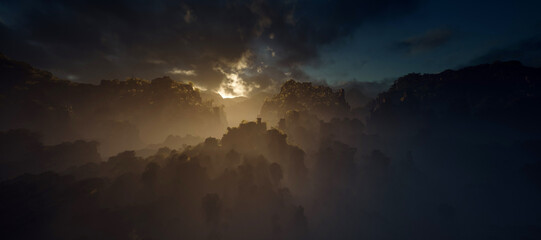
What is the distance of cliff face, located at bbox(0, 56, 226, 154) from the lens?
27531mm

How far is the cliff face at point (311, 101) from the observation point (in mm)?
67875

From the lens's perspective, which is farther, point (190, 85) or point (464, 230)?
point (190, 85)

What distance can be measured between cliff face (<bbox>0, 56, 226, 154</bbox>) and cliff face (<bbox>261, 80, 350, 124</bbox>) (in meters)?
32.4

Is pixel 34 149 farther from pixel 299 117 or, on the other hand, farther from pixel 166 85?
pixel 299 117

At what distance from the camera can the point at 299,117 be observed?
50875 millimetres

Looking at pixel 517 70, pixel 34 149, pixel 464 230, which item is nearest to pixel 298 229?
pixel 34 149

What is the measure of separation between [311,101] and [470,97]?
50.2 m

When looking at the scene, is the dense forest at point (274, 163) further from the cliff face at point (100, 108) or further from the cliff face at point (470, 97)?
the cliff face at point (470, 97)

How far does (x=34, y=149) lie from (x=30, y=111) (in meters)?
9.96

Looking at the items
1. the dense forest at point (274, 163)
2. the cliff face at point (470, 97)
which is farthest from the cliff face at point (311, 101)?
the cliff face at point (470, 97)

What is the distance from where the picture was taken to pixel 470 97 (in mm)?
56656

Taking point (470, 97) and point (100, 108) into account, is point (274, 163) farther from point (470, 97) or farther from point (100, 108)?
point (470, 97)

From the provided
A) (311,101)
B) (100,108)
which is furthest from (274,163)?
(311,101)

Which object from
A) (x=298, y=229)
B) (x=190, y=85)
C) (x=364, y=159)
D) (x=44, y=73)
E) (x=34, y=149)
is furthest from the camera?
(x=190, y=85)
